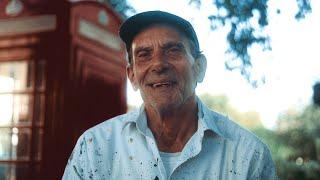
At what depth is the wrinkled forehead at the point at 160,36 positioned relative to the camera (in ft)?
5.54

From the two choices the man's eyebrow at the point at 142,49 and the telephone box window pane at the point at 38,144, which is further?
the telephone box window pane at the point at 38,144

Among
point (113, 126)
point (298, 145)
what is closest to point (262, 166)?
point (113, 126)

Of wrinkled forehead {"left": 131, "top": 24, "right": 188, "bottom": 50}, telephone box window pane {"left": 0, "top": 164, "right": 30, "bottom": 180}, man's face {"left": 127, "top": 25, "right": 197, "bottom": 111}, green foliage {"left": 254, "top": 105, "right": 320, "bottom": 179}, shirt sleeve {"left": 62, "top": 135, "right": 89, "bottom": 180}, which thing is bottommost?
green foliage {"left": 254, "top": 105, "right": 320, "bottom": 179}

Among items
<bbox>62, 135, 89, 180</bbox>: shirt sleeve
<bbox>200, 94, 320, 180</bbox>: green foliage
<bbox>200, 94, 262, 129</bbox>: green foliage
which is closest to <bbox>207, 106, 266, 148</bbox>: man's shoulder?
<bbox>62, 135, 89, 180</bbox>: shirt sleeve

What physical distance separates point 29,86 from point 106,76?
2.54 feet

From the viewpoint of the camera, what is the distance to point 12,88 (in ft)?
12.0

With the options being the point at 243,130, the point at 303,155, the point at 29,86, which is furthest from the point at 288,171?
the point at 243,130

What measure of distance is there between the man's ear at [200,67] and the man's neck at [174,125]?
0.12 metres

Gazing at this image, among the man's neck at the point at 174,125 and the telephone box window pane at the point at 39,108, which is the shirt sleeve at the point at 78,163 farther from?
the telephone box window pane at the point at 39,108

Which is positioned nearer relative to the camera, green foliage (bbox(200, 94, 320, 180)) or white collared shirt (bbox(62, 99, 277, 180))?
white collared shirt (bbox(62, 99, 277, 180))

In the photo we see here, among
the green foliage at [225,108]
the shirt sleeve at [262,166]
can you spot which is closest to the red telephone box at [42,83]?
the shirt sleeve at [262,166]

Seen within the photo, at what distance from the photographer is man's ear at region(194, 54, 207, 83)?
1832 mm

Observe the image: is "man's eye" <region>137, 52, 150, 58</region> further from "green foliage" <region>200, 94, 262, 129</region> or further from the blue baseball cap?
"green foliage" <region>200, 94, 262, 129</region>

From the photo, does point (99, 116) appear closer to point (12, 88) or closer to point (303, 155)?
point (12, 88)
